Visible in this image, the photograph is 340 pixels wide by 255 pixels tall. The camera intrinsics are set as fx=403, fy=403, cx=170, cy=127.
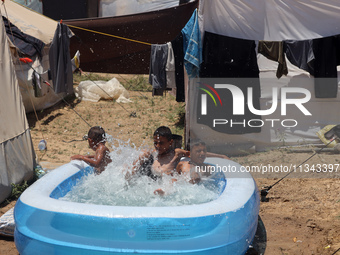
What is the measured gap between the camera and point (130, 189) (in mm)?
4398

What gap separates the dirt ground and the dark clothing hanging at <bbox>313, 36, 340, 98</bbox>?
0.99 meters

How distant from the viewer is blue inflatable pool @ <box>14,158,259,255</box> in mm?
3139

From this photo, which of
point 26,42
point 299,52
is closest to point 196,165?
point 299,52

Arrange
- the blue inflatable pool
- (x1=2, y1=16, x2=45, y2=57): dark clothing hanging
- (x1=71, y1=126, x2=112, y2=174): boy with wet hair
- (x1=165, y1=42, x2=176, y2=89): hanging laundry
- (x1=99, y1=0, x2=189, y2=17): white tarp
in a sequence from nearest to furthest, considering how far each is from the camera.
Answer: the blue inflatable pool, (x1=71, y1=126, x2=112, y2=174): boy with wet hair, (x1=165, y1=42, x2=176, y2=89): hanging laundry, (x1=2, y1=16, x2=45, y2=57): dark clothing hanging, (x1=99, y1=0, x2=189, y2=17): white tarp

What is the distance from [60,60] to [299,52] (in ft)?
16.2

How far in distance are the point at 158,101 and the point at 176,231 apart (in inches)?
288

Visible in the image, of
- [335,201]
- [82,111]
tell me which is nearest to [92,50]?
[82,111]

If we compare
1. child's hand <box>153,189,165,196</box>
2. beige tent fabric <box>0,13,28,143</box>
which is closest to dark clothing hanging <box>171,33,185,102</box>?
beige tent fabric <box>0,13,28,143</box>

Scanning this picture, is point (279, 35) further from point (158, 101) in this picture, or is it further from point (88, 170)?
point (158, 101)

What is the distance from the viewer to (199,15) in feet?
18.8

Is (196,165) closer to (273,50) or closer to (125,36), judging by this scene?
(273,50)

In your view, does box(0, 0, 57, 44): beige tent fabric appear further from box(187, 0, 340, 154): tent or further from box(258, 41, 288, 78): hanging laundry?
box(258, 41, 288, 78): hanging laundry

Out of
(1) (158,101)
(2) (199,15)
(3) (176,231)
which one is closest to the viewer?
(3) (176,231)

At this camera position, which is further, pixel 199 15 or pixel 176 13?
pixel 176 13
